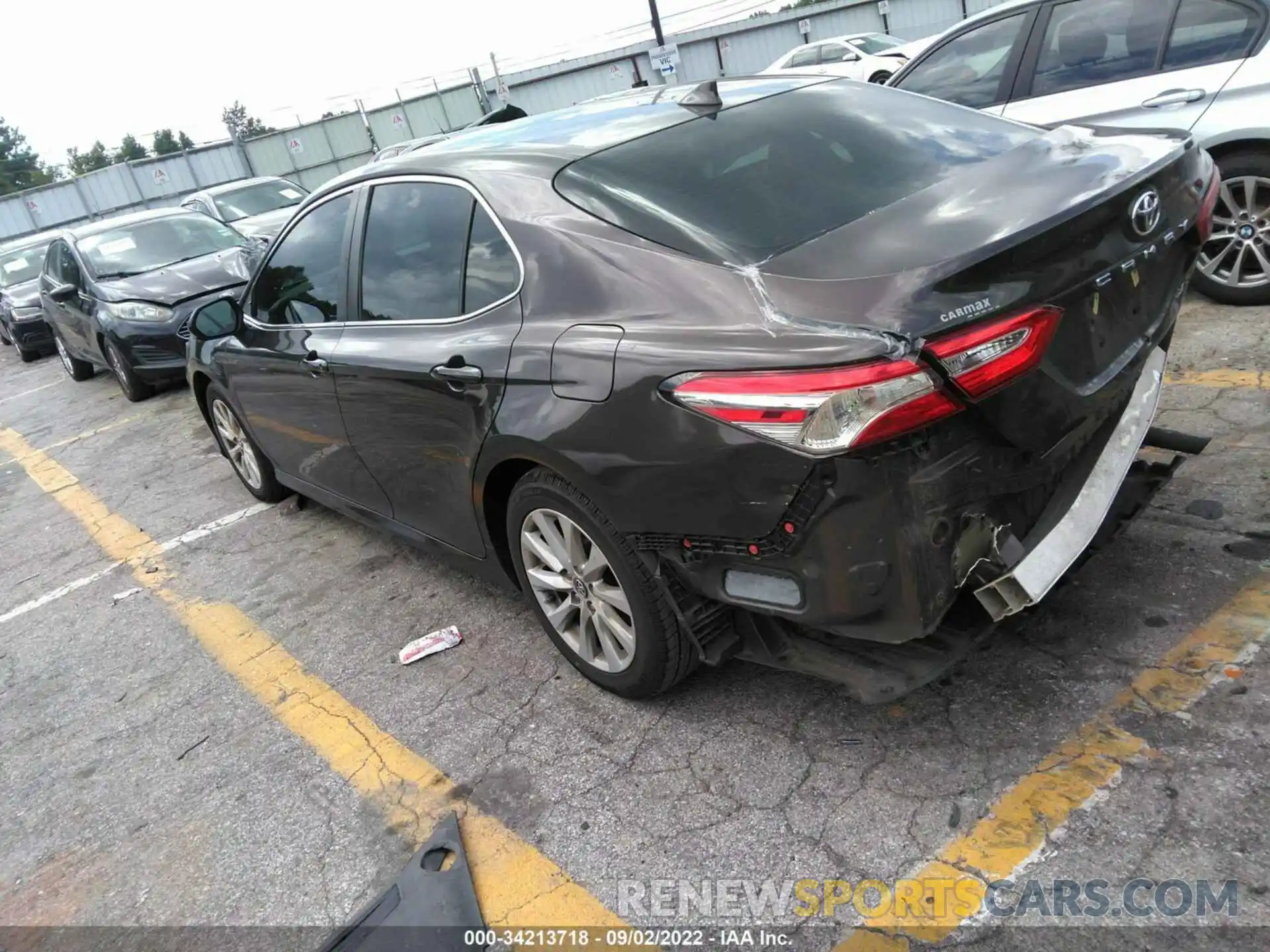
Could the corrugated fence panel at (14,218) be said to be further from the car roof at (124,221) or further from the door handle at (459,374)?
the door handle at (459,374)

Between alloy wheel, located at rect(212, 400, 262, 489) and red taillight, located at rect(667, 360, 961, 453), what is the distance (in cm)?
391

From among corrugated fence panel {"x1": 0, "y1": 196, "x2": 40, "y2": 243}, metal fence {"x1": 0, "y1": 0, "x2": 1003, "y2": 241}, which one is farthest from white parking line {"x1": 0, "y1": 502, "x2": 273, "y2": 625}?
corrugated fence panel {"x1": 0, "y1": 196, "x2": 40, "y2": 243}

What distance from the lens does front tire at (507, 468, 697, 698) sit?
8.80 ft

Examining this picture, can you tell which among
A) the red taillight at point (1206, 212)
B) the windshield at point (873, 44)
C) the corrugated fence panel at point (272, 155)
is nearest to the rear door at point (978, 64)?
the red taillight at point (1206, 212)

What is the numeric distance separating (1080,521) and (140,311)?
8726mm

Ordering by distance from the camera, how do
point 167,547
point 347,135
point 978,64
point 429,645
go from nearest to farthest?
Answer: 1. point 429,645
2. point 167,547
3. point 978,64
4. point 347,135

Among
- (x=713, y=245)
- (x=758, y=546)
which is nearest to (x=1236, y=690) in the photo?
(x=758, y=546)

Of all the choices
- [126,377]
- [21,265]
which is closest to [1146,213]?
[126,377]

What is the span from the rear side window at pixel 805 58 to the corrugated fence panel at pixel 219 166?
19670 mm

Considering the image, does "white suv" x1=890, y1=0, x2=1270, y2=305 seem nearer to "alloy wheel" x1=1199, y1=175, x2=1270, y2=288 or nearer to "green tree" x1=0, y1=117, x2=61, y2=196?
"alloy wheel" x1=1199, y1=175, x2=1270, y2=288

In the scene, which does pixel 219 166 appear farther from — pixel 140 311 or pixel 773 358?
pixel 773 358

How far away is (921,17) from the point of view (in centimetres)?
2602

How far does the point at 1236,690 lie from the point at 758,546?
1.34m

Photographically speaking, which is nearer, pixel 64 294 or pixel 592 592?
pixel 592 592
